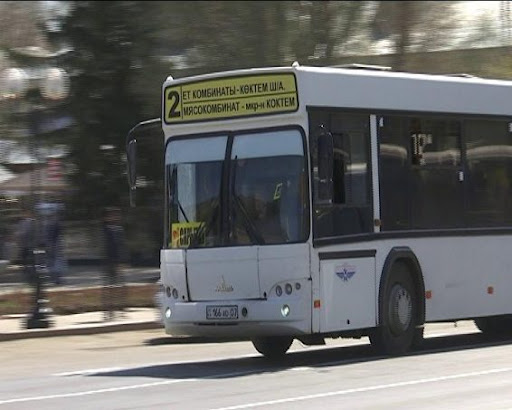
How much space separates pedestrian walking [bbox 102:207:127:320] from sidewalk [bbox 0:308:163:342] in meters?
0.19

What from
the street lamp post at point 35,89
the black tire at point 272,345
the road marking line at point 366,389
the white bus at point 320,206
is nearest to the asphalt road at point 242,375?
the road marking line at point 366,389

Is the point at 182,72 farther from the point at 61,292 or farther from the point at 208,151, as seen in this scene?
the point at 208,151

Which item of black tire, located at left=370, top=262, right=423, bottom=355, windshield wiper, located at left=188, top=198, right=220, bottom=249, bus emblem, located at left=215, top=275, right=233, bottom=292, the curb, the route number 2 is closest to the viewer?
bus emblem, located at left=215, top=275, right=233, bottom=292

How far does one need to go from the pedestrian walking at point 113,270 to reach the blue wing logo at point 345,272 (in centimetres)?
684

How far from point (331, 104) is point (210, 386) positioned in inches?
149

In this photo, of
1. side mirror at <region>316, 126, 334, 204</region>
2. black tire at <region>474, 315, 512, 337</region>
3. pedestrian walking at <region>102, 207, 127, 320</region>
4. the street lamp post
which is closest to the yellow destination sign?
side mirror at <region>316, 126, 334, 204</region>

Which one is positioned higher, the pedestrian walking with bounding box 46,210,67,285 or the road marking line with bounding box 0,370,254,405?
the pedestrian walking with bounding box 46,210,67,285

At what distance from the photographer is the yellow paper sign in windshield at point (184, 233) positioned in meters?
15.9

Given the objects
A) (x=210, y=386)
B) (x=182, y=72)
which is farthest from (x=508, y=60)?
(x=210, y=386)

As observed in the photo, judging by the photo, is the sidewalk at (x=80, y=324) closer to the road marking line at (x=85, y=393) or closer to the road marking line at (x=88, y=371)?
the road marking line at (x=88, y=371)

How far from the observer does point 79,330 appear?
20.2 meters

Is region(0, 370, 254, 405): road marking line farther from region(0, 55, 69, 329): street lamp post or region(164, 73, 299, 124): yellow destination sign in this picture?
region(0, 55, 69, 329): street lamp post

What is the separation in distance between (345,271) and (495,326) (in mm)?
4560

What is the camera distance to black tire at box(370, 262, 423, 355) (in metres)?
16.2
